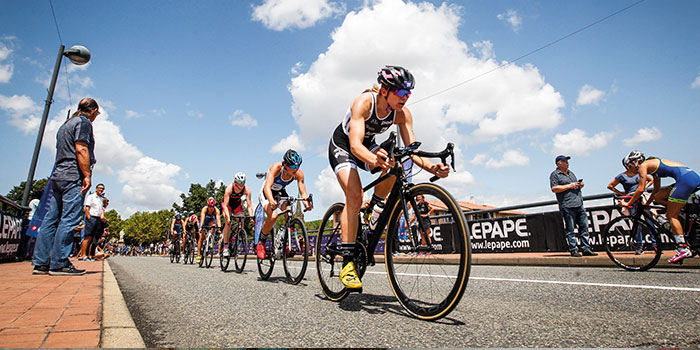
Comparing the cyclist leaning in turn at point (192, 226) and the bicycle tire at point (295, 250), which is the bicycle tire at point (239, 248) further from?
the cyclist leaning in turn at point (192, 226)

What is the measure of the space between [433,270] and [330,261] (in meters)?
1.43

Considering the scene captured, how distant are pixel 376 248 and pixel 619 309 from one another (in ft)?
6.08

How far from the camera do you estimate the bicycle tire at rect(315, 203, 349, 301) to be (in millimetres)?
3697

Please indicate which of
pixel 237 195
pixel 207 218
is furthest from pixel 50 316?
pixel 207 218

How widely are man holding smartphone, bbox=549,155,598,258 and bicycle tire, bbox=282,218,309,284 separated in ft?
20.2

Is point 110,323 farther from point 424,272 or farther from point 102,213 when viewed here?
point 102,213

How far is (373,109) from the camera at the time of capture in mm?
3455

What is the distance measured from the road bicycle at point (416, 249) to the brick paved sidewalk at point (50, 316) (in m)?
1.87

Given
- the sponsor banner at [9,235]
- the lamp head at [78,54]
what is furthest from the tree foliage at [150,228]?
the lamp head at [78,54]

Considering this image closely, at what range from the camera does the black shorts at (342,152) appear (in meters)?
3.64

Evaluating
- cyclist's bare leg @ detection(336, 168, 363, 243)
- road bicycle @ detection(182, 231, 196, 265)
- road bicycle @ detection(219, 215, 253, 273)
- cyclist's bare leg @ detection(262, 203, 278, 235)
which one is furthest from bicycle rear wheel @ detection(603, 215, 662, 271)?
road bicycle @ detection(182, 231, 196, 265)

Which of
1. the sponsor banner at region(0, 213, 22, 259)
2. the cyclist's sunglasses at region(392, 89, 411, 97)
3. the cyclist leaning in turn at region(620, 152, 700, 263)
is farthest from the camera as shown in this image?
the sponsor banner at region(0, 213, 22, 259)

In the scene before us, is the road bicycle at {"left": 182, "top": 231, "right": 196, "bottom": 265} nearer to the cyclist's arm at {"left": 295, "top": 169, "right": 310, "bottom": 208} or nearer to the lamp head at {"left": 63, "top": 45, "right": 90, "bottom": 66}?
the lamp head at {"left": 63, "top": 45, "right": 90, "bottom": 66}

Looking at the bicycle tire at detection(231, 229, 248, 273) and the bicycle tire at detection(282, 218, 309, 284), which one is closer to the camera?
the bicycle tire at detection(282, 218, 309, 284)
